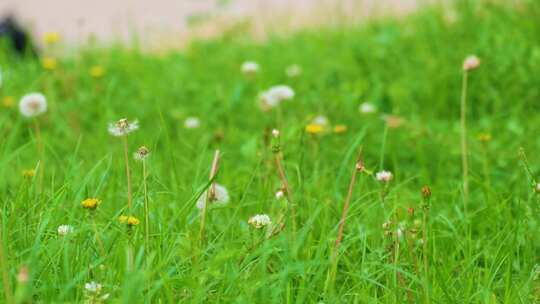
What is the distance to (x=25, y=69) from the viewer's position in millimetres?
4367

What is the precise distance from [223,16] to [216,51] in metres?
0.71

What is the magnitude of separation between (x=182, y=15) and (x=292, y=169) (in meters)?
3.28

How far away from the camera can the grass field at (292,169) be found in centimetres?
158

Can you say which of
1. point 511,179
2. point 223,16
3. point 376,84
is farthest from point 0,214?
point 223,16

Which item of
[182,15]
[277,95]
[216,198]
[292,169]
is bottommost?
[182,15]

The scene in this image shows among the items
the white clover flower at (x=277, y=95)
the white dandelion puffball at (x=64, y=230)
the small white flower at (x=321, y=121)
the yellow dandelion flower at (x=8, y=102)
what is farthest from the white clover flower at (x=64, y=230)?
the yellow dandelion flower at (x=8, y=102)

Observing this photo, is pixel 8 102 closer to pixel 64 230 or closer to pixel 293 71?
pixel 293 71

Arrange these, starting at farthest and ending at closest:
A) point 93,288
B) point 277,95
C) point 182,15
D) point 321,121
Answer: point 182,15, point 321,121, point 277,95, point 93,288

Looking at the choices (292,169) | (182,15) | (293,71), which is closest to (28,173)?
(292,169)

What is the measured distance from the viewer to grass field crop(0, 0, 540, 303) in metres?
1.58

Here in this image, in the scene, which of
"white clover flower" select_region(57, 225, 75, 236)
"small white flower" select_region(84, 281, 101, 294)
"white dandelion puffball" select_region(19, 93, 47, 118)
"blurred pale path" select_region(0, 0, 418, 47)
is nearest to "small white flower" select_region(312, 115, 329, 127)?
"white dandelion puffball" select_region(19, 93, 47, 118)

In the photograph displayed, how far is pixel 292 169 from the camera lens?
2666 mm

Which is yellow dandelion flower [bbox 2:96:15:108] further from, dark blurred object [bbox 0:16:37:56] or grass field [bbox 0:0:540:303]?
dark blurred object [bbox 0:16:37:56]

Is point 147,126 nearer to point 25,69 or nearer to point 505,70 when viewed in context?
point 25,69
